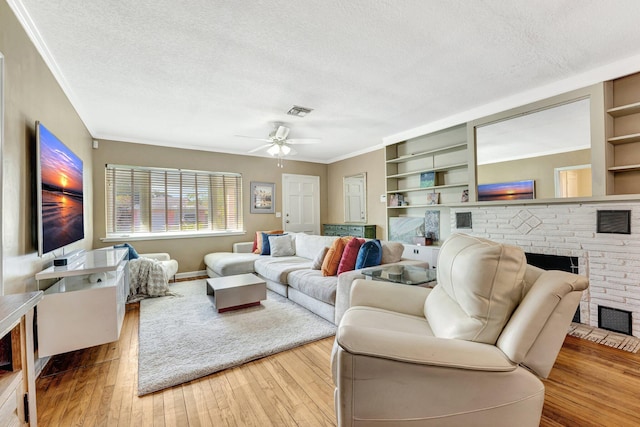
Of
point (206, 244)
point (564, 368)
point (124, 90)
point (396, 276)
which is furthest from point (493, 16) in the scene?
point (206, 244)

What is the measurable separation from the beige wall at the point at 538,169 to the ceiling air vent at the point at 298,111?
236 cm

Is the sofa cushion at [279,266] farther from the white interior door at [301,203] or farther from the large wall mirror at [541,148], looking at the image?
the large wall mirror at [541,148]

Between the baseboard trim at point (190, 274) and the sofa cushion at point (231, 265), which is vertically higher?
the sofa cushion at point (231, 265)

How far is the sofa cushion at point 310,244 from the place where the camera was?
4.18 meters

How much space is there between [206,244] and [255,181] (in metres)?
1.63

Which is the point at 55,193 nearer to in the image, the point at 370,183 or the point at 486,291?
the point at 486,291

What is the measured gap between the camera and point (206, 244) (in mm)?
5332

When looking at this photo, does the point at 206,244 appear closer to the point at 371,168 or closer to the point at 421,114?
the point at 371,168

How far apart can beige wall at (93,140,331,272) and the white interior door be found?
0.43 feet

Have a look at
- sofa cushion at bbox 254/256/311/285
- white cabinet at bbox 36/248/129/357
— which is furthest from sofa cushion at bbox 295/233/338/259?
white cabinet at bbox 36/248/129/357

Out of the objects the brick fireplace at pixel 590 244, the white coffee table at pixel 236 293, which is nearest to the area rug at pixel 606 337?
the brick fireplace at pixel 590 244

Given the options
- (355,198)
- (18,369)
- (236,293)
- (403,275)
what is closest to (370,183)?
(355,198)

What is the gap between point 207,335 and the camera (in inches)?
101

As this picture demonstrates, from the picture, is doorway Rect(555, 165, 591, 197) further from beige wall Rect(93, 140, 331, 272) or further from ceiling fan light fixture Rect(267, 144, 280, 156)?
beige wall Rect(93, 140, 331, 272)
